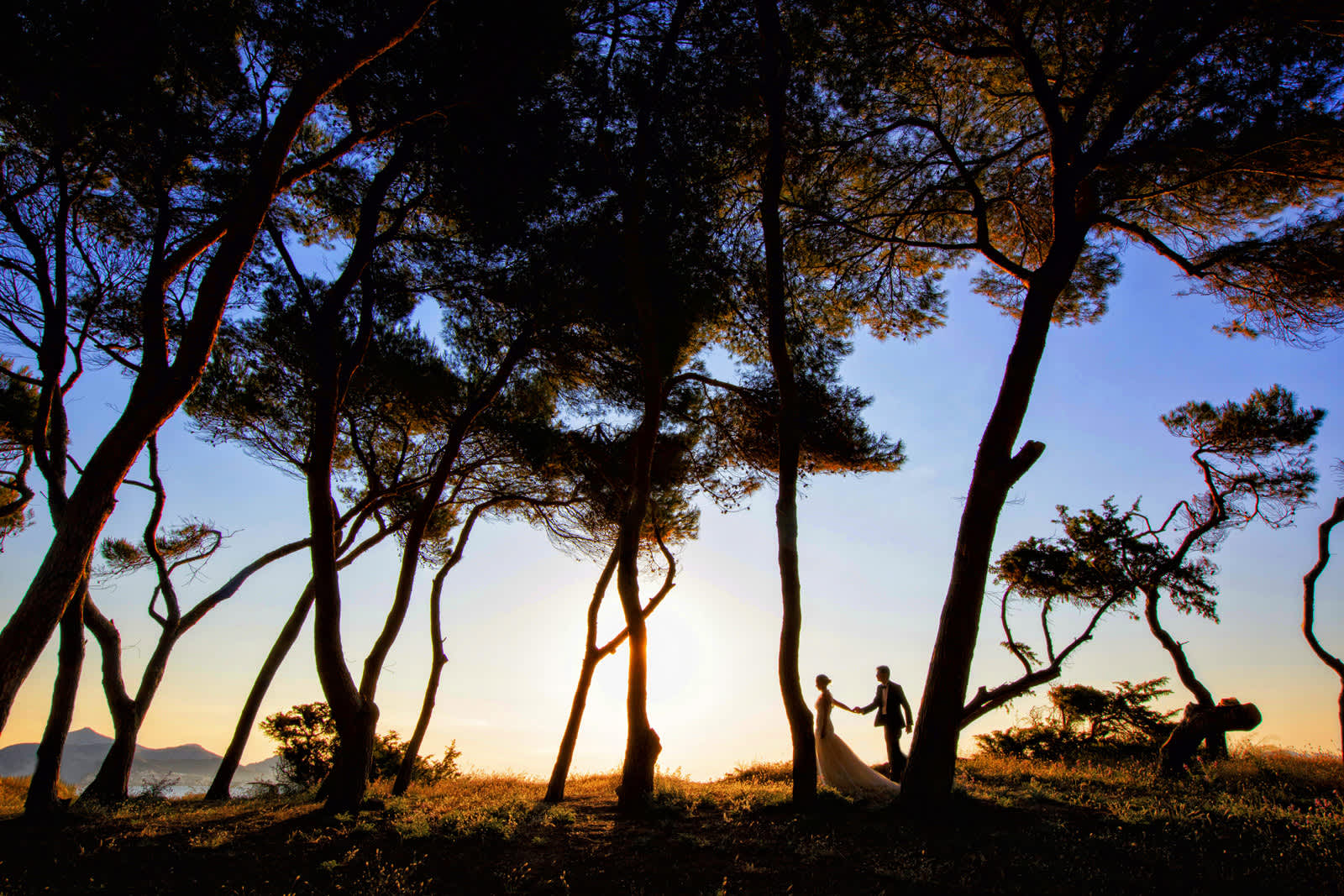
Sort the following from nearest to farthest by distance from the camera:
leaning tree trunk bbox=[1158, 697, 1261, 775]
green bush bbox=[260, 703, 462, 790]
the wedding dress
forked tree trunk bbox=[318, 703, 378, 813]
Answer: forked tree trunk bbox=[318, 703, 378, 813], the wedding dress, leaning tree trunk bbox=[1158, 697, 1261, 775], green bush bbox=[260, 703, 462, 790]

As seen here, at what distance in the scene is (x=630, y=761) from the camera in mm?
7320

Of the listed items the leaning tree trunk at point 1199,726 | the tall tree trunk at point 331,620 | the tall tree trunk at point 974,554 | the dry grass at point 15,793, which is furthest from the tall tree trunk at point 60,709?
the leaning tree trunk at point 1199,726

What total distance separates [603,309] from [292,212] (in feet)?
14.7

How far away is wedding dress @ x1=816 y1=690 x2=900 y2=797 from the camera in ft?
25.6

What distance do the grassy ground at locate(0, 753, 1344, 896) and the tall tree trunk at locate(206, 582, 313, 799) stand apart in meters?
3.09

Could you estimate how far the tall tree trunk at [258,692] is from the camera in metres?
10.2

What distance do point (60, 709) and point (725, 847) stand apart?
25.1 ft

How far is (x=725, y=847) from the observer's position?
5.43 m

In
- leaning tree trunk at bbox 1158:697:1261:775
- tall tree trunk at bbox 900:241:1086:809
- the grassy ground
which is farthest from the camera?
leaning tree trunk at bbox 1158:697:1261:775

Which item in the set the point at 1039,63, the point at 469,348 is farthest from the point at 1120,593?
the point at 469,348

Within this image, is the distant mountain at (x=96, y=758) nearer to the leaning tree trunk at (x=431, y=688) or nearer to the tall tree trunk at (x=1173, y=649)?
the leaning tree trunk at (x=431, y=688)

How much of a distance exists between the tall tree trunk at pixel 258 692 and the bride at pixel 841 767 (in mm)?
8247

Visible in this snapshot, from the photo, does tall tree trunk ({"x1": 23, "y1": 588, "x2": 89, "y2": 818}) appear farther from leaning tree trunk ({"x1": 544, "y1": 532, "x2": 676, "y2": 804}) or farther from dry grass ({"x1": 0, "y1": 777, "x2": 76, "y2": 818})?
leaning tree trunk ({"x1": 544, "y1": 532, "x2": 676, "y2": 804})

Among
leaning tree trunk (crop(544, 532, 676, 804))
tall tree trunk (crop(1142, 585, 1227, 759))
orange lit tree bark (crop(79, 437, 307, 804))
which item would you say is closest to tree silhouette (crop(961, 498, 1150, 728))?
tall tree trunk (crop(1142, 585, 1227, 759))
